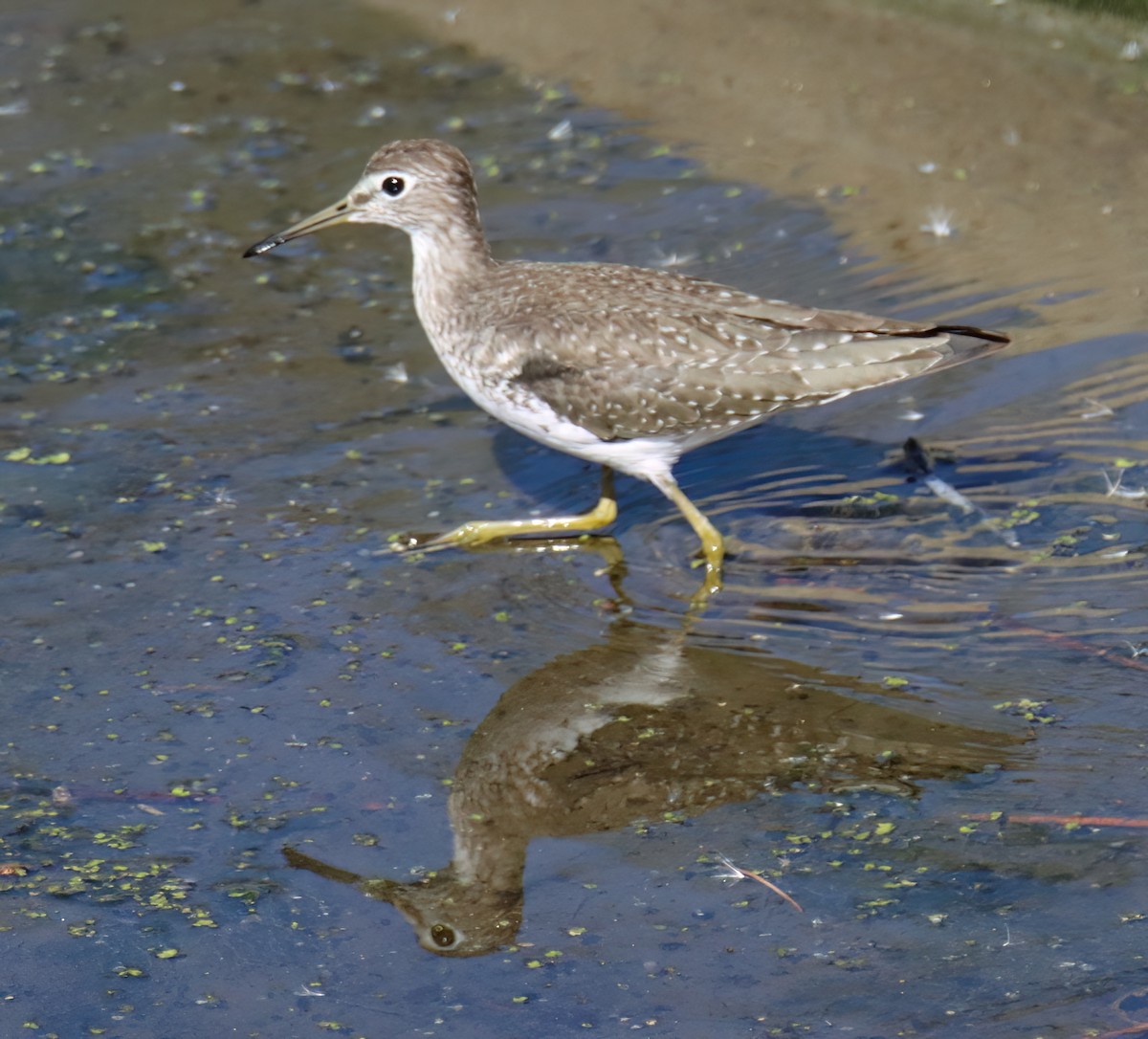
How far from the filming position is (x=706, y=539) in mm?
6648

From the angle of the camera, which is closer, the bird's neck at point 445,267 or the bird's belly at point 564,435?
the bird's belly at point 564,435

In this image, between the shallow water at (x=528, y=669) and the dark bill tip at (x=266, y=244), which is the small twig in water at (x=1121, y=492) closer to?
the shallow water at (x=528, y=669)

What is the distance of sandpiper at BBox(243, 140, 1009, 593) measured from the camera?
21.4 feet

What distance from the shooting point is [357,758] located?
17.9ft

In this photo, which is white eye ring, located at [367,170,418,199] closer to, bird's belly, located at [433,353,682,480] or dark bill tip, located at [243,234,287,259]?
dark bill tip, located at [243,234,287,259]

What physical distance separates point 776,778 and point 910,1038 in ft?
4.10

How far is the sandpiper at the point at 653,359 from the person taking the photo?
6523 millimetres

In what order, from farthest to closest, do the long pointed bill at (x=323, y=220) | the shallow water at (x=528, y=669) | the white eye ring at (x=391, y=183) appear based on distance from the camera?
the long pointed bill at (x=323, y=220) < the white eye ring at (x=391, y=183) < the shallow water at (x=528, y=669)

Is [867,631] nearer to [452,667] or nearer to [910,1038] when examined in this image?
[452,667]

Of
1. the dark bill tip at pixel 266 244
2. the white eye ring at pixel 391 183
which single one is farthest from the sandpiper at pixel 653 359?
the dark bill tip at pixel 266 244

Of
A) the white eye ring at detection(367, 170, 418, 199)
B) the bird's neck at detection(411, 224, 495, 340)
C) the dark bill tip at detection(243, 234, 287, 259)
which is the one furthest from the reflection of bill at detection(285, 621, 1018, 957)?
the dark bill tip at detection(243, 234, 287, 259)

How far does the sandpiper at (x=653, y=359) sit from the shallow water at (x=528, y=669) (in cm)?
51

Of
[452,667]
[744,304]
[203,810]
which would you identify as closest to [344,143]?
[744,304]

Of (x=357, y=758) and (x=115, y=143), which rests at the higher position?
(x=115, y=143)
